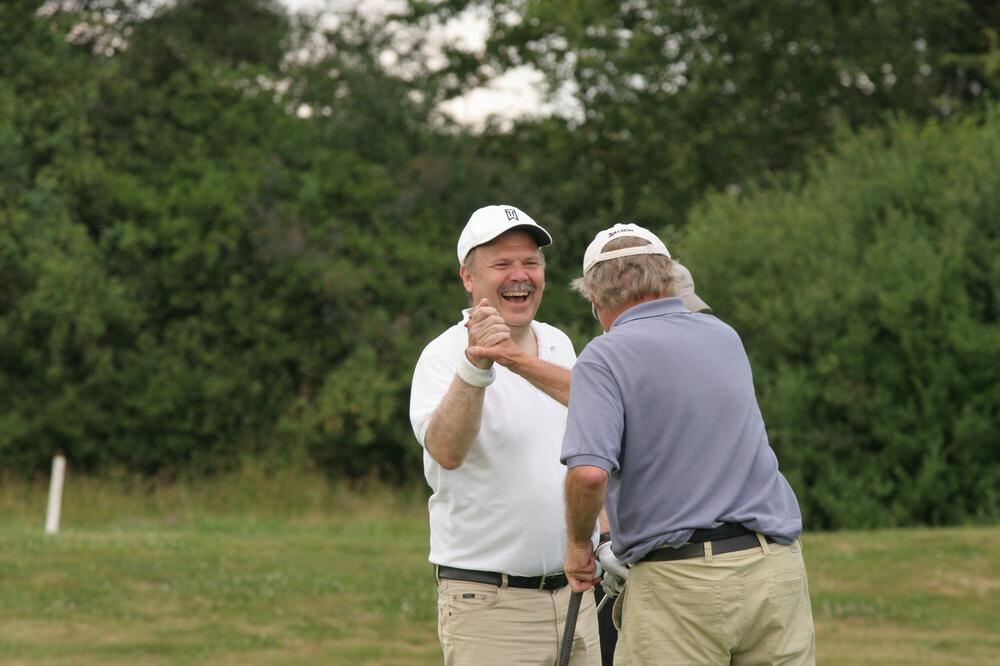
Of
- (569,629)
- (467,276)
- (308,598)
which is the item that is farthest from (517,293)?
(308,598)

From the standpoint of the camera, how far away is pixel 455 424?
4.00 metres

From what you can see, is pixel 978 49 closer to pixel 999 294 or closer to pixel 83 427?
pixel 999 294

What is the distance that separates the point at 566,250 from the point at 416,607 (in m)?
15.0

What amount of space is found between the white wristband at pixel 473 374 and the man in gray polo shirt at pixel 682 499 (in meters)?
0.29

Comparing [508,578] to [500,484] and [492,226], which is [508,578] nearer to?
[500,484]

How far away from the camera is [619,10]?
1064 inches

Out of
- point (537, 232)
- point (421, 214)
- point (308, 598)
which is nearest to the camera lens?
point (537, 232)

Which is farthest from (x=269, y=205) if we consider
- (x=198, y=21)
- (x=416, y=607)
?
(x=416, y=607)

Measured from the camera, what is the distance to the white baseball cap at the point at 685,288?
3.98 m

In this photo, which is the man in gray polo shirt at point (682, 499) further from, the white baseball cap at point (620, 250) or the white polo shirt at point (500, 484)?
the white polo shirt at point (500, 484)

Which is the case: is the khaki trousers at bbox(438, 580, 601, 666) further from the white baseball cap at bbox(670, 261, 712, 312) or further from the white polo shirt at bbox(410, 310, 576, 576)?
the white baseball cap at bbox(670, 261, 712, 312)

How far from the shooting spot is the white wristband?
397cm

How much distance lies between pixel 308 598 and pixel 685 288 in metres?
7.46

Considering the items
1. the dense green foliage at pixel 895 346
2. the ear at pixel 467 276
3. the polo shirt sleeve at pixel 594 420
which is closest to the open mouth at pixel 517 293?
the ear at pixel 467 276
